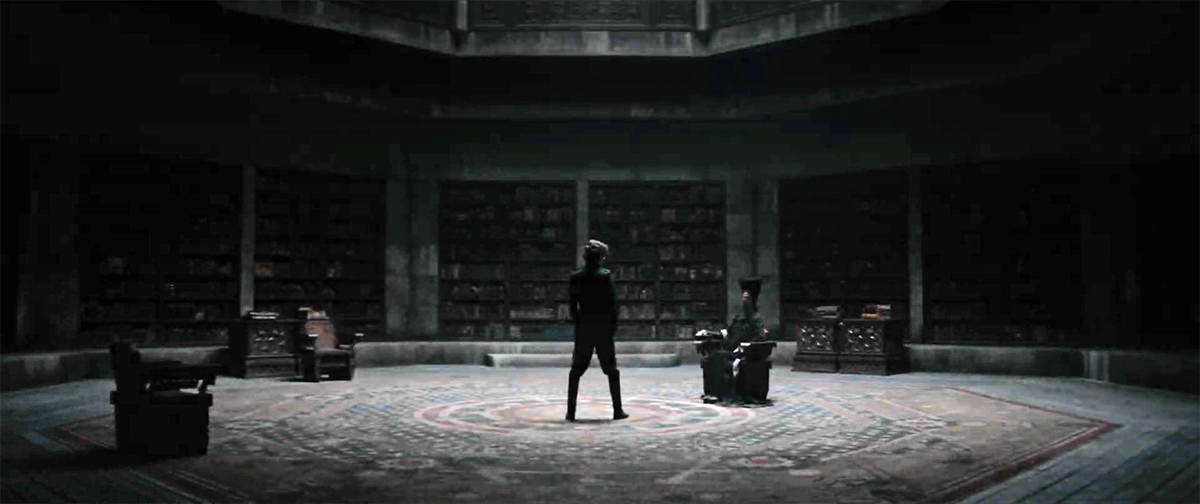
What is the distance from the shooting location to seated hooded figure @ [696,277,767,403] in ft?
27.1

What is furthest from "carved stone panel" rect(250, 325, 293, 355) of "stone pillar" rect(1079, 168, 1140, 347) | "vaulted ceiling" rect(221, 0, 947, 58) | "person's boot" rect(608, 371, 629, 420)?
"stone pillar" rect(1079, 168, 1140, 347)

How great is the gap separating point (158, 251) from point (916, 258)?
9.22 meters

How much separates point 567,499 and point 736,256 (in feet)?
31.2

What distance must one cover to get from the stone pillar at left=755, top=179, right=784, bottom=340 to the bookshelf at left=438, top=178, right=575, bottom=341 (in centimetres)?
264

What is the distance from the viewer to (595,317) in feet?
23.6

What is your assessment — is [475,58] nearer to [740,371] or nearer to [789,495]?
[740,371]

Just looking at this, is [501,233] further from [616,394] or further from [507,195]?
[616,394]

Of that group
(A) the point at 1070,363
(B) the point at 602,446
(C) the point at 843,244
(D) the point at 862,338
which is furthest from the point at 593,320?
(C) the point at 843,244

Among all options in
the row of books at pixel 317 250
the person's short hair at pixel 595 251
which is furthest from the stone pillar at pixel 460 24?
the person's short hair at pixel 595 251

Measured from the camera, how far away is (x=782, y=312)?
13.6 m

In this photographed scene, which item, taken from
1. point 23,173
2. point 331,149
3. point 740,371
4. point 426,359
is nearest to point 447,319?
point 426,359

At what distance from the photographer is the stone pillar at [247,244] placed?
40.0 feet

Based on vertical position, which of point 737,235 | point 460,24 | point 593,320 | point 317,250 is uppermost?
point 460,24

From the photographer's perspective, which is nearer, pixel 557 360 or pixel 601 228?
pixel 557 360
